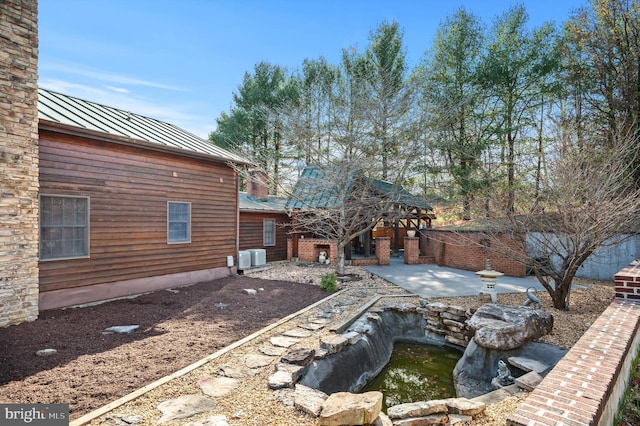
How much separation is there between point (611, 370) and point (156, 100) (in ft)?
52.9

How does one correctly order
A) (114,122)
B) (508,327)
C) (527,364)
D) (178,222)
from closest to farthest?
(527,364), (508,327), (114,122), (178,222)

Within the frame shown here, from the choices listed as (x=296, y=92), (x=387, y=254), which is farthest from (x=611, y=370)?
(x=296, y=92)

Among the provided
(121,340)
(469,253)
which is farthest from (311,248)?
(121,340)

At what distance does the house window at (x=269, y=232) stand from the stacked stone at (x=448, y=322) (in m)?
8.33

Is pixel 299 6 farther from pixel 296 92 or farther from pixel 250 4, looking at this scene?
pixel 296 92

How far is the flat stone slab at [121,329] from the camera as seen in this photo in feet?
16.9

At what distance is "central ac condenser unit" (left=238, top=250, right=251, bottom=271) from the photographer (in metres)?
10.6

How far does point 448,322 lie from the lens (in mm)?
6484

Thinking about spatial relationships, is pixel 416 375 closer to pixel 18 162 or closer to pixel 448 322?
pixel 448 322

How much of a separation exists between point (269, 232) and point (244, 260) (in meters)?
3.42

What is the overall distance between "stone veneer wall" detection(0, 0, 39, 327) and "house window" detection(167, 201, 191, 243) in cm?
308

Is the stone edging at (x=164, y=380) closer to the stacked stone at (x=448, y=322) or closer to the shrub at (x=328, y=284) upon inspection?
the shrub at (x=328, y=284)

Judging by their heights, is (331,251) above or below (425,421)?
above

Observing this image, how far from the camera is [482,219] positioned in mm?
8352
